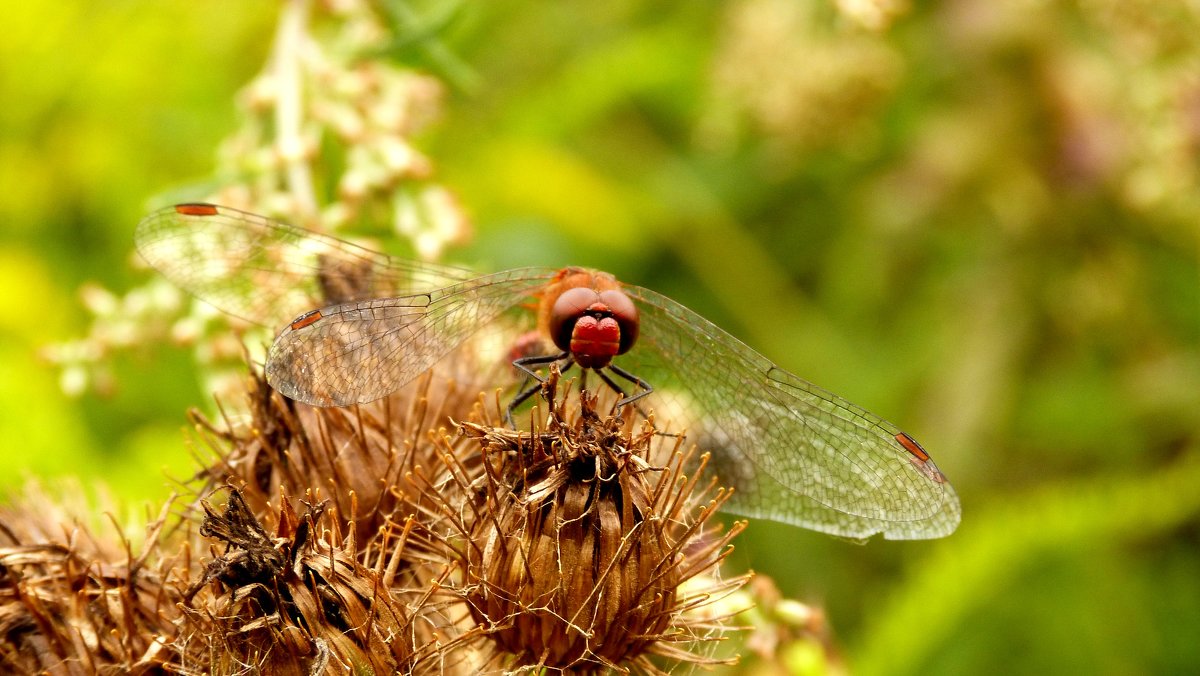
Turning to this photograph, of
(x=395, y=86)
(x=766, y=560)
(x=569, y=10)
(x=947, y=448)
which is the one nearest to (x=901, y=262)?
(x=947, y=448)

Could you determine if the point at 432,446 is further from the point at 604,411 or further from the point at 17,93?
the point at 17,93

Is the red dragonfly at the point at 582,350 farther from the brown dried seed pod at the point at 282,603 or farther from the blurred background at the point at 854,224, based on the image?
the blurred background at the point at 854,224

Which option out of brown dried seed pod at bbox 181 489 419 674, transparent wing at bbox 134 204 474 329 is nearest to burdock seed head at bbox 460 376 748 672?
brown dried seed pod at bbox 181 489 419 674

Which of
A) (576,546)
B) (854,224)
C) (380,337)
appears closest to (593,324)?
(380,337)

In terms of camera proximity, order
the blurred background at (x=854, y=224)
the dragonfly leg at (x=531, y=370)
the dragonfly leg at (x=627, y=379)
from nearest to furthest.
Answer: the dragonfly leg at (x=531, y=370) → the dragonfly leg at (x=627, y=379) → the blurred background at (x=854, y=224)

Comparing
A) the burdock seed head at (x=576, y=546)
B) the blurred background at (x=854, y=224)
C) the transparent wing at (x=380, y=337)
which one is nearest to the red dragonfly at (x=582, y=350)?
the transparent wing at (x=380, y=337)

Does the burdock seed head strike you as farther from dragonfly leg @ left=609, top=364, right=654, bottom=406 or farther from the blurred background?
the blurred background
